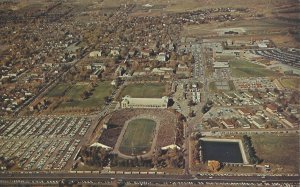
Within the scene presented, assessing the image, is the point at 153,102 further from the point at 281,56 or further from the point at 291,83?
the point at 281,56

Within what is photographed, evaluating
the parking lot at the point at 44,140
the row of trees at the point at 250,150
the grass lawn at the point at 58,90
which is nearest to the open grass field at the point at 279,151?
the row of trees at the point at 250,150

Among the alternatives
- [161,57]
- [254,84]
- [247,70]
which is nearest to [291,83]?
[254,84]

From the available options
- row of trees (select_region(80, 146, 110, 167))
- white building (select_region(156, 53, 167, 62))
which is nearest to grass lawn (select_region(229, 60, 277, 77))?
white building (select_region(156, 53, 167, 62))

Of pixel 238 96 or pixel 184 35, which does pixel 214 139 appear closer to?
pixel 238 96

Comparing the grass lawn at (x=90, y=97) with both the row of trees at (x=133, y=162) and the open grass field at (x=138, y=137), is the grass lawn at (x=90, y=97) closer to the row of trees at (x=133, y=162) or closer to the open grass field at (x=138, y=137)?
the open grass field at (x=138, y=137)

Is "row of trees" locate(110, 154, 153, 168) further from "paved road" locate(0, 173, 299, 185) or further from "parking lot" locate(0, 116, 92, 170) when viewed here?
"parking lot" locate(0, 116, 92, 170)
